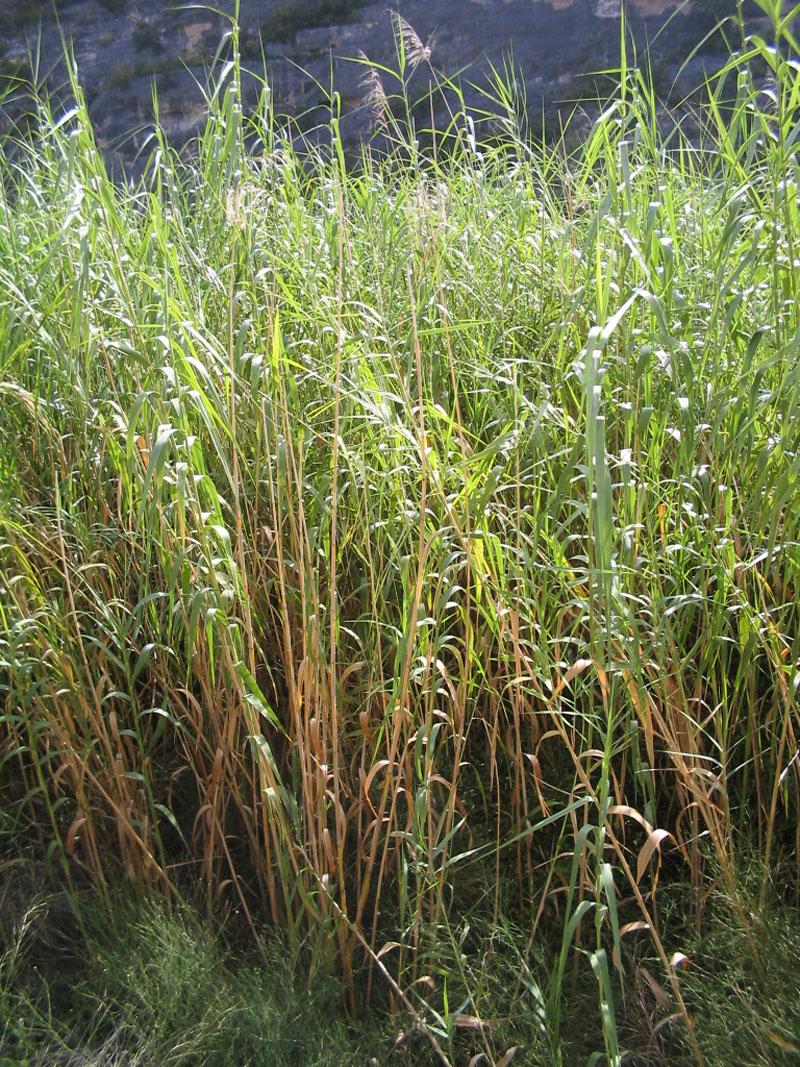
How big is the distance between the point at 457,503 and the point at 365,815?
2.07 feet

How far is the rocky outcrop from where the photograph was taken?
1603 centimetres

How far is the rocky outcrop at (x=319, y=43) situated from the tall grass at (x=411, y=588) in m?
14.5

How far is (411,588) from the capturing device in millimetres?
1624

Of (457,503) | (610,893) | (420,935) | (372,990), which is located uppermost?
(457,503)

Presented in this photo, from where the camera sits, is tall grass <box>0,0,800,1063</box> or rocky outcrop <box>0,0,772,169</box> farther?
rocky outcrop <box>0,0,772,169</box>

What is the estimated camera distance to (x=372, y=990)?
1563 millimetres

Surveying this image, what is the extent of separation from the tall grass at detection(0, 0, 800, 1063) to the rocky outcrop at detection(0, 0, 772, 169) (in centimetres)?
1450

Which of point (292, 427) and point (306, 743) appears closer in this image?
point (306, 743)

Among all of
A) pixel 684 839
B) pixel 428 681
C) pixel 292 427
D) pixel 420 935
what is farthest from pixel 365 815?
pixel 292 427

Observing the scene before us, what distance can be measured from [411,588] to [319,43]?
18.9 meters

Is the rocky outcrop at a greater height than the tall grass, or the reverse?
the rocky outcrop

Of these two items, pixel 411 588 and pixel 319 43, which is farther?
pixel 319 43

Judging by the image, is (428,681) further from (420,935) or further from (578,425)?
(578,425)

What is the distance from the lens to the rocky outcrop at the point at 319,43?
1603 cm
